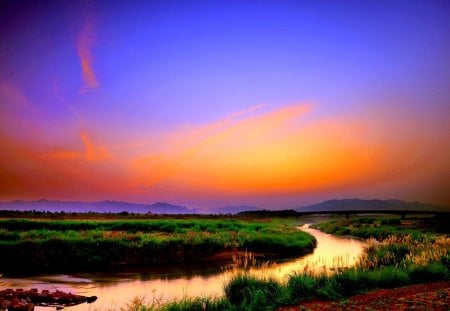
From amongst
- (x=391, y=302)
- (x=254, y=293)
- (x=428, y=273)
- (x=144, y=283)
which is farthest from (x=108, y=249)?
(x=391, y=302)

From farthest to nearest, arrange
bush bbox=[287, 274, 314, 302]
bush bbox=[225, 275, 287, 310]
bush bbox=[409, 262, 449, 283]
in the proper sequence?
1. bush bbox=[409, 262, 449, 283]
2. bush bbox=[287, 274, 314, 302]
3. bush bbox=[225, 275, 287, 310]

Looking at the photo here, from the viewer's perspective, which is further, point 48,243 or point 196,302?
point 48,243

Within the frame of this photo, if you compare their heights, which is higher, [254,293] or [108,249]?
[108,249]

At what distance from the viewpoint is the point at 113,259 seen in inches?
1190

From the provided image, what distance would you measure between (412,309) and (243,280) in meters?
6.25

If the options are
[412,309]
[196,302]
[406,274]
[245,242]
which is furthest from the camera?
→ [245,242]

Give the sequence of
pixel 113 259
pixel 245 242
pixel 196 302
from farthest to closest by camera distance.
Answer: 1. pixel 245 242
2. pixel 113 259
3. pixel 196 302

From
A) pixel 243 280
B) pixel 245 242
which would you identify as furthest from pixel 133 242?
pixel 243 280

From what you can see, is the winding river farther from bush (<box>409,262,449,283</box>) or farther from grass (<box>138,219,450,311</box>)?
bush (<box>409,262,449,283</box>)

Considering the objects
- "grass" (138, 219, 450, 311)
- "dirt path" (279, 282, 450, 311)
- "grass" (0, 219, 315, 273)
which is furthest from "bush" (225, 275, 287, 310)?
"grass" (0, 219, 315, 273)

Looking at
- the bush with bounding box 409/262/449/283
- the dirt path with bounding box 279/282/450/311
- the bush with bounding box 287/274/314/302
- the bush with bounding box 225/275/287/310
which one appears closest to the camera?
the dirt path with bounding box 279/282/450/311

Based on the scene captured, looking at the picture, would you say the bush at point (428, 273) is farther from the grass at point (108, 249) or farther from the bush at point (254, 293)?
the grass at point (108, 249)

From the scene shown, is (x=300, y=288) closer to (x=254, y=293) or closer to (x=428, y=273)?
(x=254, y=293)

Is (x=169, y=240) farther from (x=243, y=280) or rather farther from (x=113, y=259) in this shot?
(x=243, y=280)
